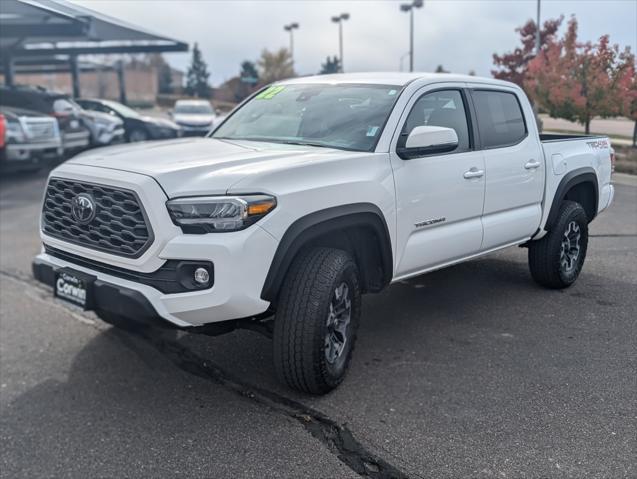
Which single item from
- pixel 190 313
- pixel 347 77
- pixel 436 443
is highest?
pixel 347 77

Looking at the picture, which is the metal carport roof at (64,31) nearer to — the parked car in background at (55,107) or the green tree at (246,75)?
the parked car in background at (55,107)

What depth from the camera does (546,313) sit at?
5.01 metres

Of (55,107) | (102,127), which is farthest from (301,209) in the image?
(102,127)

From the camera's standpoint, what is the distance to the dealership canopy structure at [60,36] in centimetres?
366

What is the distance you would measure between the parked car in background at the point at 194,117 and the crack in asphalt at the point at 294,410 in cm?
1756

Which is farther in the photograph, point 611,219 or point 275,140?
point 611,219

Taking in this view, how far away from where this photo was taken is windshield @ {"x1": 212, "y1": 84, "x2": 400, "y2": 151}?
410 cm

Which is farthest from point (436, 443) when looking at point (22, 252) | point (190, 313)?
point (22, 252)

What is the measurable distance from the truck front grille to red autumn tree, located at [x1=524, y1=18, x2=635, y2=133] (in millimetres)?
9551

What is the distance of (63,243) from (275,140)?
4.98 ft

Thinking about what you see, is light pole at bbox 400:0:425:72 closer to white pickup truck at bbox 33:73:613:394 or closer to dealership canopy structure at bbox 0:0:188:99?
dealership canopy structure at bbox 0:0:188:99

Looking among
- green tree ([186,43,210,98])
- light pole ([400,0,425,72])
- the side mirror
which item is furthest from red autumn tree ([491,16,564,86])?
green tree ([186,43,210,98])

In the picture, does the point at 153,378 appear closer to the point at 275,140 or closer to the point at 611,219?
the point at 275,140

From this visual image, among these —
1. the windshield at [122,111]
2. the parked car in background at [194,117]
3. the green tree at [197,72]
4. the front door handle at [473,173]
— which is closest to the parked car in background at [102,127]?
the windshield at [122,111]
